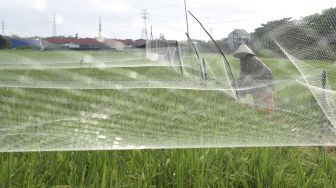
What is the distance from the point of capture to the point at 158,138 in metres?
2.64

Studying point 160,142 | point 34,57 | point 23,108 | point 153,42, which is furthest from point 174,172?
point 153,42

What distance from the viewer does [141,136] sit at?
264 cm

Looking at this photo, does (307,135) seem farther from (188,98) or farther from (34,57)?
(34,57)

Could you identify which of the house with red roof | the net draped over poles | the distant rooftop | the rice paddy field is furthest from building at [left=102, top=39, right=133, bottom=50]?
the distant rooftop

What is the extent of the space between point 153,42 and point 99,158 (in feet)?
33.0

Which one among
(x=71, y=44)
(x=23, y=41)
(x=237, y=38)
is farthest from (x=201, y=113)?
(x=71, y=44)

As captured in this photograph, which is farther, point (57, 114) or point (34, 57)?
point (34, 57)

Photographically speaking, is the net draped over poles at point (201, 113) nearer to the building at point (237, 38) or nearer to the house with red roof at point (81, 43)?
the building at point (237, 38)

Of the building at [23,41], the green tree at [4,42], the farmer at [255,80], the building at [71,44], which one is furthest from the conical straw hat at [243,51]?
the building at [71,44]

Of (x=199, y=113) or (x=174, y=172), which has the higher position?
(x=199, y=113)

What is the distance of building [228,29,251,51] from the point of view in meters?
2.93

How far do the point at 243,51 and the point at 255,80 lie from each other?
0.21 meters

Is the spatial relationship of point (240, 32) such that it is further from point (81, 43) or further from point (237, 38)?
point (81, 43)

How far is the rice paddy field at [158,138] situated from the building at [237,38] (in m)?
0.16
